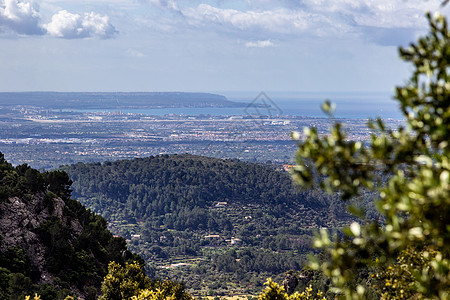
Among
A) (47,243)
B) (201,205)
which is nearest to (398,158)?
(47,243)

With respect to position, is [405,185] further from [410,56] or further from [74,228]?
[74,228]

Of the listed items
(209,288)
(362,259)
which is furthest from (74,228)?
(209,288)

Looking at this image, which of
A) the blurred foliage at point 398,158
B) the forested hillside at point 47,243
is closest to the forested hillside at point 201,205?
the forested hillside at point 47,243

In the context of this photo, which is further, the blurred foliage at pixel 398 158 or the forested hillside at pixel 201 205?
the forested hillside at pixel 201 205

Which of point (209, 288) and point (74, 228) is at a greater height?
point (74, 228)

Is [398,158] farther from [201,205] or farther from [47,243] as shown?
[201,205]

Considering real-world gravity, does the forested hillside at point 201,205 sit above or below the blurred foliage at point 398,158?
below

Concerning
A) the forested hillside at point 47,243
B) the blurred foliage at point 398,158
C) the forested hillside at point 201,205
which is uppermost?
the blurred foliage at point 398,158

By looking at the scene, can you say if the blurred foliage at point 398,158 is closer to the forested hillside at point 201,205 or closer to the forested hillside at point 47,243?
the forested hillside at point 47,243
